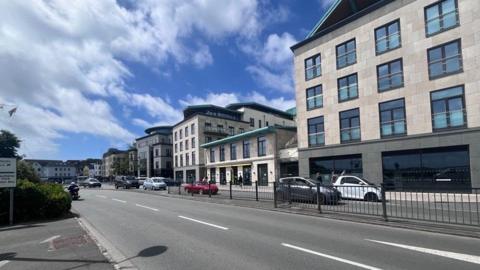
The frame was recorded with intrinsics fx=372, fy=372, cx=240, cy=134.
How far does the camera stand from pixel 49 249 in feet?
30.1

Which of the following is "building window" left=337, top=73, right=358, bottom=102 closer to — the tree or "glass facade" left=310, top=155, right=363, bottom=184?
"glass facade" left=310, top=155, right=363, bottom=184

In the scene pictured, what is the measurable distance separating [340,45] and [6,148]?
165ft

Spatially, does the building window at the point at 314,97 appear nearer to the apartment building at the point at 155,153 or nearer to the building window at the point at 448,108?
the building window at the point at 448,108

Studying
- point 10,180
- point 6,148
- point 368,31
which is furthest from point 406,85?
point 6,148

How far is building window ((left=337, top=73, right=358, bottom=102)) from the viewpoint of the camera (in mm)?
32000

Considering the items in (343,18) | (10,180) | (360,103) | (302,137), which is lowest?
(10,180)

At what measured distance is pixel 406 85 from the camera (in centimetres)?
2786

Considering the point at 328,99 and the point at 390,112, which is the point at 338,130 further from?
the point at 390,112

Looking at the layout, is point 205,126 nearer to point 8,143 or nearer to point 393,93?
point 8,143

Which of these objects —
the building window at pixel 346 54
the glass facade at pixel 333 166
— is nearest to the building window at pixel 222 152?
the glass facade at pixel 333 166

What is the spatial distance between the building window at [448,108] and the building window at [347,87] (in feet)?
22.4

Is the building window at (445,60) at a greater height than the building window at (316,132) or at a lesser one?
greater

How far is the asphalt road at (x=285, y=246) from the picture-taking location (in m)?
7.11

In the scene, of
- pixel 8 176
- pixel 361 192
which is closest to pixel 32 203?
pixel 8 176
